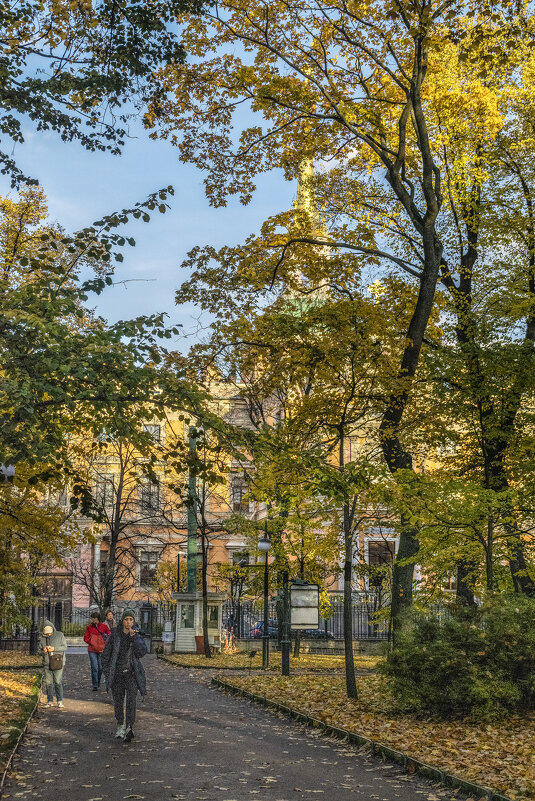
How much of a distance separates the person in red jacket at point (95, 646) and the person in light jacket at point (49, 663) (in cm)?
247

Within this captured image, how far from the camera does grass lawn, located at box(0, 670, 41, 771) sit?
1156 centimetres

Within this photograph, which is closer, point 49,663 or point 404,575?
point 49,663

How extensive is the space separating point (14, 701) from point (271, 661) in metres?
14.9

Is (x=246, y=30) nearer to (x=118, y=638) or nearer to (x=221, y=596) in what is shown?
(x=118, y=638)

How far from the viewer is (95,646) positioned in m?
20.9

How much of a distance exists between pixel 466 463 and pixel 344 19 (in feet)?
41.7

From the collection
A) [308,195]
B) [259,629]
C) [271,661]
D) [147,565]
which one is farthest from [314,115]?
[147,565]

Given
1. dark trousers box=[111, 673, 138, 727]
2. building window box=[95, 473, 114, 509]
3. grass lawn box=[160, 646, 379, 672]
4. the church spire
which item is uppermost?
the church spire

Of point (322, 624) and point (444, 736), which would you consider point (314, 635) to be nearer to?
point (322, 624)

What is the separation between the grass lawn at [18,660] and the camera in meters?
26.3

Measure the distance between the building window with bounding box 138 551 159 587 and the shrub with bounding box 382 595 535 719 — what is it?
40.9m

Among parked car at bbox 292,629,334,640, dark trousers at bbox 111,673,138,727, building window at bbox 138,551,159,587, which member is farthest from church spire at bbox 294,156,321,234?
building window at bbox 138,551,159,587

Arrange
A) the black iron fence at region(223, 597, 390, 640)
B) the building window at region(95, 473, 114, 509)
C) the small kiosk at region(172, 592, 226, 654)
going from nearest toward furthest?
1. the small kiosk at region(172, 592, 226, 654)
2. the building window at region(95, 473, 114, 509)
3. the black iron fence at region(223, 597, 390, 640)

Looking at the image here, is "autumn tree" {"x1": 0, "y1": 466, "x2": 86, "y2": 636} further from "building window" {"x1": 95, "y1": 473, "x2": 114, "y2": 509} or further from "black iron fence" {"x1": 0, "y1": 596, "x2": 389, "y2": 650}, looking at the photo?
"black iron fence" {"x1": 0, "y1": 596, "x2": 389, "y2": 650}
